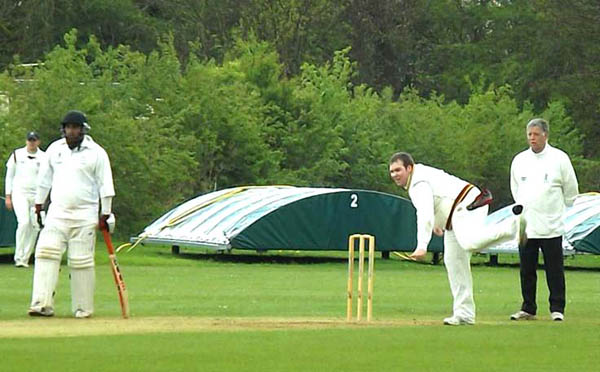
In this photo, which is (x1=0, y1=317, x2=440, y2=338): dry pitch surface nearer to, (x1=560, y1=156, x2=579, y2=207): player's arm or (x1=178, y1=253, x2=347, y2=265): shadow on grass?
(x1=560, y1=156, x2=579, y2=207): player's arm

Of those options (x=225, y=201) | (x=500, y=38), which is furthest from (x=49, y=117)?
(x=500, y=38)

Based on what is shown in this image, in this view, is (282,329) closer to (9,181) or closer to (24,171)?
(9,181)

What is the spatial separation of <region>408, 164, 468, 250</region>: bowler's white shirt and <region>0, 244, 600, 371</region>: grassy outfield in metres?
1.11

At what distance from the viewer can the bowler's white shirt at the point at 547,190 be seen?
17453mm

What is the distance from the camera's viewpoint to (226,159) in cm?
4147

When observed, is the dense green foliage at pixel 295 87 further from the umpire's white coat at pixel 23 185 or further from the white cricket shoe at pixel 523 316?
the white cricket shoe at pixel 523 316

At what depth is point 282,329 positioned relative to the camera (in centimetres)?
1559

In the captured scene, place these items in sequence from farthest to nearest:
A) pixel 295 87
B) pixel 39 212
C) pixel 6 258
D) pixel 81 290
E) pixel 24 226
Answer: pixel 295 87 < pixel 6 258 < pixel 24 226 < pixel 39 212 < pixel 81 290

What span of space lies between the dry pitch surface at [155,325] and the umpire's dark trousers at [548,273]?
3.71ft

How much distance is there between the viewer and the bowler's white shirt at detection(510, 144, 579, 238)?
17453 millimetres

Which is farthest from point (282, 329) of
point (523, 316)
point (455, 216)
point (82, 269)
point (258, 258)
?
point (258, 258)

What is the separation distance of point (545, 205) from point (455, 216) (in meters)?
1.73

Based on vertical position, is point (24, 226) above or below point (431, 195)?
below

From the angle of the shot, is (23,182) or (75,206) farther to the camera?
(23,182)
